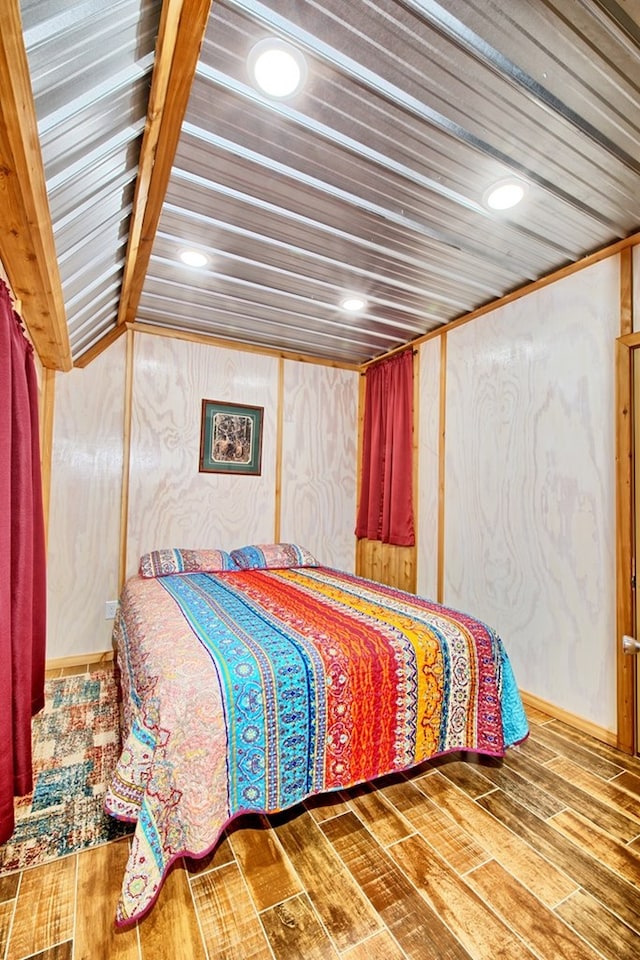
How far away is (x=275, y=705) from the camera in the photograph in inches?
60.3

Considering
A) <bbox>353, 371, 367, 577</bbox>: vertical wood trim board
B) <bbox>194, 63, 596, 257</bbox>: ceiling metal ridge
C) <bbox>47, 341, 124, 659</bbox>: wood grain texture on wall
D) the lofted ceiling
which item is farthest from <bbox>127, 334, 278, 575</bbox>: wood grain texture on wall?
<bbox>194, 63, 596, 257</bbox>: ceiling metal ridge

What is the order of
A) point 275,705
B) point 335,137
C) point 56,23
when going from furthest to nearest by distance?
point 335,137, point 275,705, point 56,23

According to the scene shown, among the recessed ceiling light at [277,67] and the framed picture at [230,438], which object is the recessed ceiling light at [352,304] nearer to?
the framed picture at [230,438]

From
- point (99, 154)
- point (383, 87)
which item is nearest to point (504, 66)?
point (383, 87)

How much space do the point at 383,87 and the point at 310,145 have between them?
350mm

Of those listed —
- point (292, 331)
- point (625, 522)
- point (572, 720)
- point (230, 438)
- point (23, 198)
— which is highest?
point (292, 331)

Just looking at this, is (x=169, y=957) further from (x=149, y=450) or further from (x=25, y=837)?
(x=149, y=450)

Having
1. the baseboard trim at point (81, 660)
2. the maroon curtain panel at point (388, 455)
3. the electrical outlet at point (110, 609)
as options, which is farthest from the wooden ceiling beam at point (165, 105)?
the baseboard trim at point (81, 660)

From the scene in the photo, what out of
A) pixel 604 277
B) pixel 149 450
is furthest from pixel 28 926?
pixel 604 277

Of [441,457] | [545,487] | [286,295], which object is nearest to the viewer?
[545,487]

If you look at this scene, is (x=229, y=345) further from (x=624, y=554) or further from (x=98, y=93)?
(x=624, y=554)

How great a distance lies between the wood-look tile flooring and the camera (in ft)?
3.94

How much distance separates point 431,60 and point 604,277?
5.27 feet

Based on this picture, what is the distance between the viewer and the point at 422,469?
367 centimetres
